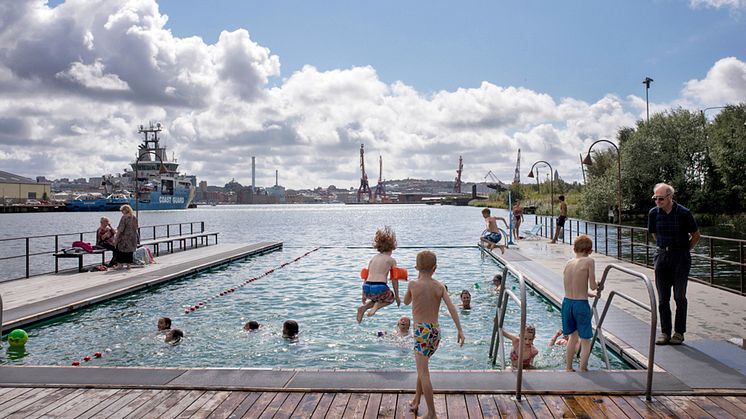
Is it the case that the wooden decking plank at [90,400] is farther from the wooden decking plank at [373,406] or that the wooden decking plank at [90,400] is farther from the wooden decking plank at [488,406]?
the wooden decking plank at [488,406]

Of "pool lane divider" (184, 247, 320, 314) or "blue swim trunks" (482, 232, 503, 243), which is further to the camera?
"blue swim trunks" (482, 232, 503, 243)

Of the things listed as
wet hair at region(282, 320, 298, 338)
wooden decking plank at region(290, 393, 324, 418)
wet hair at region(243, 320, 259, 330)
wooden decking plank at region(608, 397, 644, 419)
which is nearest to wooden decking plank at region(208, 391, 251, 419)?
wooden decking plank at region(290, 393, 324, 418)

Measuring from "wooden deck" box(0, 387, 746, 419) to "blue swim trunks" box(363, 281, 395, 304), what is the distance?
230 cm

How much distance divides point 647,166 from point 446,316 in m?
42.5

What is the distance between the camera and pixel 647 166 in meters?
47.1

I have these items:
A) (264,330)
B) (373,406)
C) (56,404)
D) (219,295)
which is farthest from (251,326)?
(373,406)

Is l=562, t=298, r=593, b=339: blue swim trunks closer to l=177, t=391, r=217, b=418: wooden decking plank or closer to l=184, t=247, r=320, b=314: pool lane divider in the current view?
l=177, t=391, r=217, b=418: wooden decking plank

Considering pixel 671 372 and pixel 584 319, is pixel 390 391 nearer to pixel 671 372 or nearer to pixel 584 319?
pixel 584 319

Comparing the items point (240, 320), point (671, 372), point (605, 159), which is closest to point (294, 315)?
point (240, 320)

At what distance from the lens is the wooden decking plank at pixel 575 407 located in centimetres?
435

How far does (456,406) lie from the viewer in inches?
179

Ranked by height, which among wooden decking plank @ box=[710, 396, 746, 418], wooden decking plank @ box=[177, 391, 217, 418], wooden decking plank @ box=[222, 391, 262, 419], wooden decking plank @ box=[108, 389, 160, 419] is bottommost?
wooden decking plank @ box=[108, 389, 160, 419]

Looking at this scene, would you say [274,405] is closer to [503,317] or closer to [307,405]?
[307,405]

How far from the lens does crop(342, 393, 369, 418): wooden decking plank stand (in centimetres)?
439
